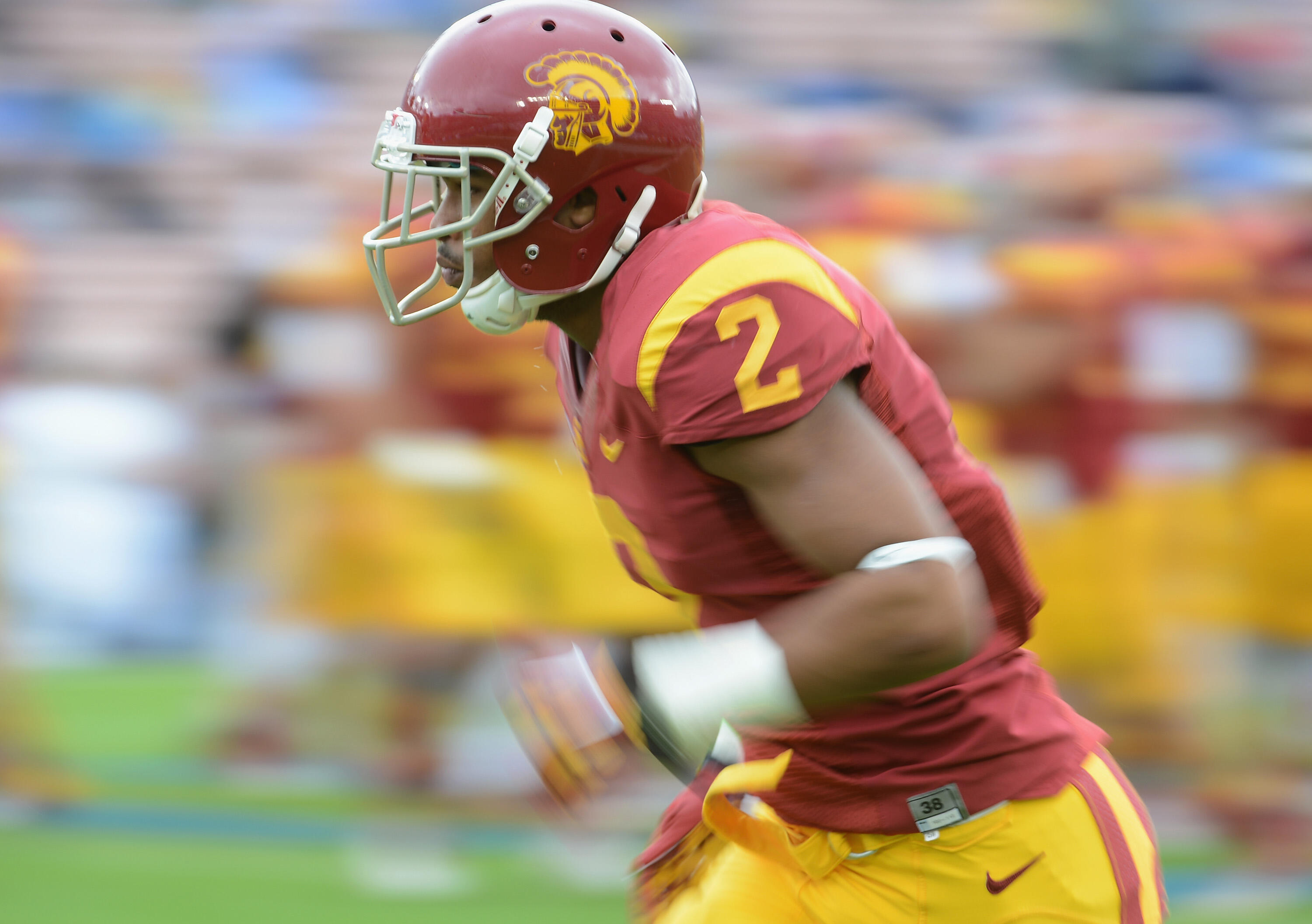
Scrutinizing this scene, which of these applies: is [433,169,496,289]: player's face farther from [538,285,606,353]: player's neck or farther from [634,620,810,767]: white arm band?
[634,620,810,767]: white arm band

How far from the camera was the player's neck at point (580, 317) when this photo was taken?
6.99 ft

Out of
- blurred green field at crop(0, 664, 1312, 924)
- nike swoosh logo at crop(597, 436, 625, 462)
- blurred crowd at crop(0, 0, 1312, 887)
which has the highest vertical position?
nike swoosh logo at crop(597, 436, 625, 462)

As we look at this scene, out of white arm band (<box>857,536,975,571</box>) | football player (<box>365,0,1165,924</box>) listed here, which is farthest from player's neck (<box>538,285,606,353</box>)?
white arm band (<box>857,536,975,571</box>)

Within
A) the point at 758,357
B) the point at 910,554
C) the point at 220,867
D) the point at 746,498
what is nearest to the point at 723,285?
the point at 758,357

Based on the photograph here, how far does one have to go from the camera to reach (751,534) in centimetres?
184

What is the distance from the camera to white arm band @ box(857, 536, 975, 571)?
1.66 m

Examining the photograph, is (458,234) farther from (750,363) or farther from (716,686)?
(716,686)

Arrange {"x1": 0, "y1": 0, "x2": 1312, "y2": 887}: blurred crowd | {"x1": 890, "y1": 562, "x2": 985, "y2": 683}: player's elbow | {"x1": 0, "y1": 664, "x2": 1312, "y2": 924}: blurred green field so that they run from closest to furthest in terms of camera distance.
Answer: {"x1": 890, "y1": 562, "x2": 985, "y2": 683}: player's elbow < {"x1": 0, "y1": 664, "x2": 1312, "y2": 924}: blurred green field < {"x1": 0, "y1": 0, "x2": 1312, "y2": 887}: blurred crowd

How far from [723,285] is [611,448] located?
0.26 meters

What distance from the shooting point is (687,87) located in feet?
6.99

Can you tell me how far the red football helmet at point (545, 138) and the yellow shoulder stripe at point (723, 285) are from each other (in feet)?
1.04

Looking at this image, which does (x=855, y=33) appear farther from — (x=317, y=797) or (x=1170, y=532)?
(x=317, y=797)

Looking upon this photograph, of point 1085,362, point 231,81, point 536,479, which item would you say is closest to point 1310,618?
point 1085,362

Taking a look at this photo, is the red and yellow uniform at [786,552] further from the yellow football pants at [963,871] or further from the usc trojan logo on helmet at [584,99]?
the usc trojan logo on helmet at [584,99]
